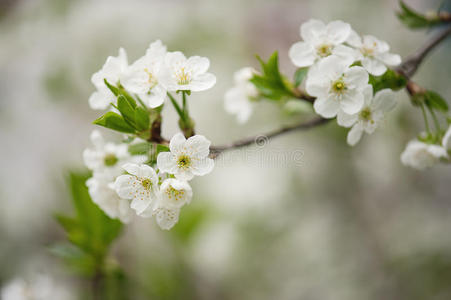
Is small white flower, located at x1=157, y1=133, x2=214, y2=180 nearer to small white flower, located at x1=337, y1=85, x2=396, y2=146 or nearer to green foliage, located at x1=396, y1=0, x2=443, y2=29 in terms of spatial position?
small white flower, located at x1=337, y1=85, x2=396, y2=146


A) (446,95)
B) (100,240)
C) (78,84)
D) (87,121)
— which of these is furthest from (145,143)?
(87,121)

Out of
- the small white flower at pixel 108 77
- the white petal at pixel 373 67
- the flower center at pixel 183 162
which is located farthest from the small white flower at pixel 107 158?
the white petal at pixel 373 67

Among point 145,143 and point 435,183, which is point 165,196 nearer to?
point 145,143

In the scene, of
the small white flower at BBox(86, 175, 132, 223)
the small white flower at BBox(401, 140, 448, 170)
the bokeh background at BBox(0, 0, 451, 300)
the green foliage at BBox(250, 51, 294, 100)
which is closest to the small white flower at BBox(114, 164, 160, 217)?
the small white flower at BBox(86, 175, 132, 223)

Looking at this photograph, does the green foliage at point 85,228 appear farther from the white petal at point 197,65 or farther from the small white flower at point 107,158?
the white petal at point 197,65

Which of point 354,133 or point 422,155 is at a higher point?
point 354,133

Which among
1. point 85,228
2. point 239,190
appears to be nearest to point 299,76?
point 85,228

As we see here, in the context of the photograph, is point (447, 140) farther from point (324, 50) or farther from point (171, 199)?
point (171, 199)
